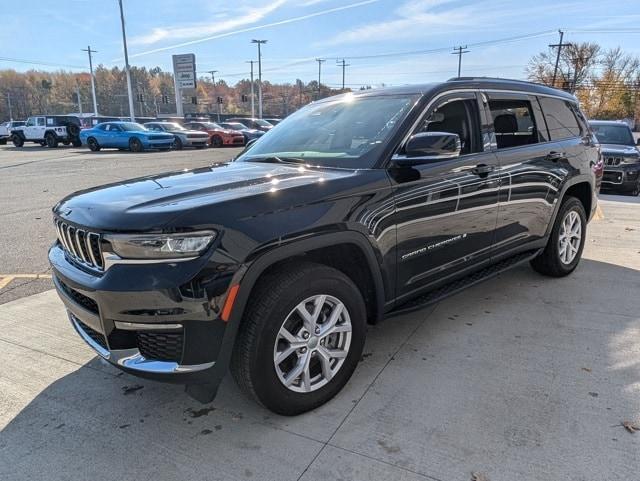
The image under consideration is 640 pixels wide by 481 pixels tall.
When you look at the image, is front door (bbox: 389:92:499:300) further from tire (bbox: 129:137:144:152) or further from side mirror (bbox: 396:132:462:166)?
tire (bbox: 129:137:144:152)

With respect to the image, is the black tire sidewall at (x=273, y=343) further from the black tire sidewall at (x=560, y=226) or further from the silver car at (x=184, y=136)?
the silver car at (x=184, y=136)

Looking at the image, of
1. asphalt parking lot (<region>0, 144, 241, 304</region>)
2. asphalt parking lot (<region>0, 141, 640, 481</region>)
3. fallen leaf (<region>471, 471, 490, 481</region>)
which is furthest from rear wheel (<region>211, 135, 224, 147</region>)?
fallen leaf (<region>471, 471, 490, 481</region>)

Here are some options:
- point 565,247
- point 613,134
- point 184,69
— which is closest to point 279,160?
point 565,247

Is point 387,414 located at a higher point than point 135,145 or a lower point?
lower

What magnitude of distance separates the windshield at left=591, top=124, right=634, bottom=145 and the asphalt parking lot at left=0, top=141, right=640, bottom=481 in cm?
943

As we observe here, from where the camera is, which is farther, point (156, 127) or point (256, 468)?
point (156, 127)

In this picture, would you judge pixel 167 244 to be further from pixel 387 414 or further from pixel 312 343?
pixel 387 414

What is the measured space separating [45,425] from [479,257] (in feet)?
10.1

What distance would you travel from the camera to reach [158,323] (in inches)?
84.4

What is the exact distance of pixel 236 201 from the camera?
2.28 metres

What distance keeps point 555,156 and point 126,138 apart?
2374cm

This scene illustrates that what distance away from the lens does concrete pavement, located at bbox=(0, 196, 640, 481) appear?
88.7 inches

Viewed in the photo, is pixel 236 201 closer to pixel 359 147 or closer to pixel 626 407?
pixel 359 147

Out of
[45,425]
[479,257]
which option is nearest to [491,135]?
[479,257]
